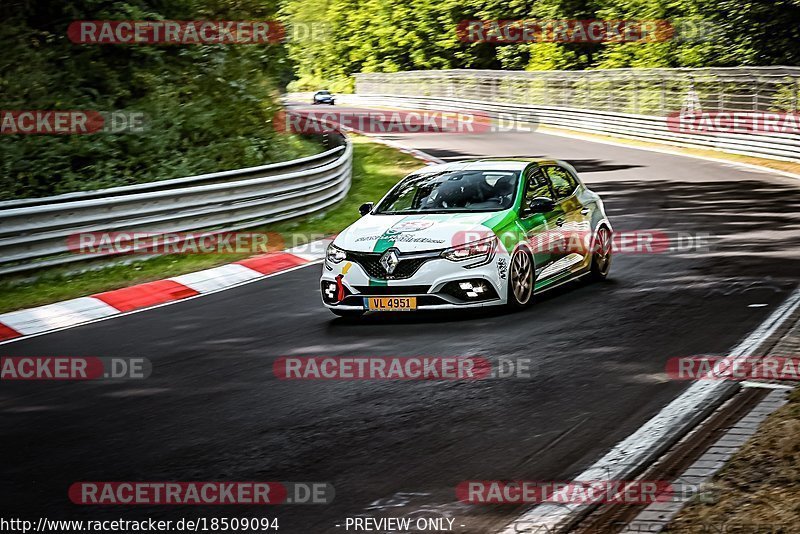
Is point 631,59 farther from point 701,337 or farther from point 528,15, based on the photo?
point 701,337

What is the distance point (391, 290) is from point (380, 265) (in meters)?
0.28

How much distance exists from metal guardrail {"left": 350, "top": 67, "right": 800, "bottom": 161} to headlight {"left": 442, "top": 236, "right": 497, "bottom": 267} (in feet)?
60.8

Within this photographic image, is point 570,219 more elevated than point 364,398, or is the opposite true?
point 570,219

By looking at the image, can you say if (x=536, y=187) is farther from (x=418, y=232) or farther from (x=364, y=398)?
(x=364, y=398)

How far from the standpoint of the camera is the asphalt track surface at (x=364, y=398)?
6.13 m

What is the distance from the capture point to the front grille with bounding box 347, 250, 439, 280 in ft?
34.3

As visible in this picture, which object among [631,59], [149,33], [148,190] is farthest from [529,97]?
[148,190]

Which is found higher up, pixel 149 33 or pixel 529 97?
pixel 149 33

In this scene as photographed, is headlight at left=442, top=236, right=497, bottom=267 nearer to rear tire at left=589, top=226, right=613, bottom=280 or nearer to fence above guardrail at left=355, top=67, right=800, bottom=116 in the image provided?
rear tire at left=589, top=226, right=613, bottom=280

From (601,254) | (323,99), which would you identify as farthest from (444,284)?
(323,99)

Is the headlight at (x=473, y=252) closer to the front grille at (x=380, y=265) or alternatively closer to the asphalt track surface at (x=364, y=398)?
the front grille at (x=380, y=265)

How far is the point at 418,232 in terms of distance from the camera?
1077 centimetres

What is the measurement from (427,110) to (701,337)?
46.6m

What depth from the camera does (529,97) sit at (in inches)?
1886
